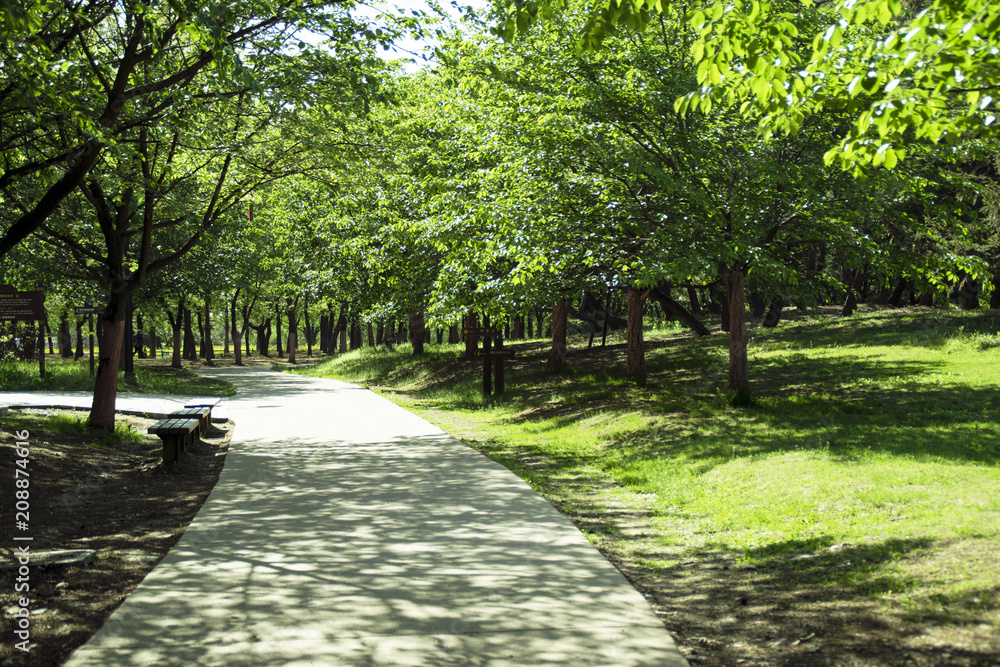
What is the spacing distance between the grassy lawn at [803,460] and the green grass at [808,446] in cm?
2

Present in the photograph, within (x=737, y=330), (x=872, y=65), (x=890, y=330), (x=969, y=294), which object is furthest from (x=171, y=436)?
(x=969, y=294)

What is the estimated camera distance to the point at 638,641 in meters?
4.16

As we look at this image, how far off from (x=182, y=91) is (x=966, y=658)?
9.39 m

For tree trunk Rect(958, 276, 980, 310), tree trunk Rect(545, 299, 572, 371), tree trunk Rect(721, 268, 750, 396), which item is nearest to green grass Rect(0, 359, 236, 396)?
tree trunk Rect(545, 299, 572, 371)

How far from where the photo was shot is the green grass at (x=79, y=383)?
63.4 ft

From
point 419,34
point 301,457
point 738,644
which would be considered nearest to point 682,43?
point 419,34

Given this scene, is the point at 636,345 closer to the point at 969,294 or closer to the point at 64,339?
the point at 969,294

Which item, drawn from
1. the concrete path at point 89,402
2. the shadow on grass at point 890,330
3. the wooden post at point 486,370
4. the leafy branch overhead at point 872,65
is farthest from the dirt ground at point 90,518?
the shadow on grass at point 890,330

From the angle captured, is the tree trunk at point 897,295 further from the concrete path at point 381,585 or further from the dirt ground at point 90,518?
the dirt ground at point 90,518

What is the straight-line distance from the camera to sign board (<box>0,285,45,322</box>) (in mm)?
17672

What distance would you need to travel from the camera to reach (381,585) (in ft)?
16.6

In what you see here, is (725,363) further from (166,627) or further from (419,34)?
(166,627)

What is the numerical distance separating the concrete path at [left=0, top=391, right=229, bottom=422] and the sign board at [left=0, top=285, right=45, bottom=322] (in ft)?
5.85

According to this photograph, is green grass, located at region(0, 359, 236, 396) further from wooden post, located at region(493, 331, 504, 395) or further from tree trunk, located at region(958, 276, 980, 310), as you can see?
tree trunk, located at region(958, 276, 980, 310)
